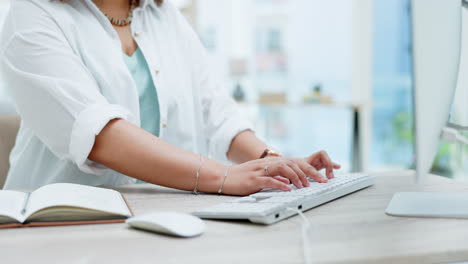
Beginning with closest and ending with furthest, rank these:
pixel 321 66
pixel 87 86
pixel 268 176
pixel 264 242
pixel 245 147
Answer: pixel 264 242 < pixel 268 176 < pixel 87 86 < pixel 245 147 < pixel 321 66

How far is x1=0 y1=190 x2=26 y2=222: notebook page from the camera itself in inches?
28.6

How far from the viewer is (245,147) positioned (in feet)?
4.60

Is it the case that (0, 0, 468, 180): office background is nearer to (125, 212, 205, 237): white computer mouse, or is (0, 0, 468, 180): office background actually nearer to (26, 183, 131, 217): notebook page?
(26, 183, 131, 217): notebook page

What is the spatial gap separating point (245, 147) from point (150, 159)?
1.43 feet

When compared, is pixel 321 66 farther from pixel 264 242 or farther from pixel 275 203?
pixel 264 242

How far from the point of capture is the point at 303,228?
66cm

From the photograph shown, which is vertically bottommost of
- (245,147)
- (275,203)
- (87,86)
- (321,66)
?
(321,66)

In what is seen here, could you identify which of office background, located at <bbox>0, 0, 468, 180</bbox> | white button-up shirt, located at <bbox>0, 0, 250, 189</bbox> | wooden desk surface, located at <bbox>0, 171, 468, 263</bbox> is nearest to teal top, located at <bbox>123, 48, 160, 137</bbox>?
white button-up shirt, located at <bbox>0, 0, 250, 189</bbox>

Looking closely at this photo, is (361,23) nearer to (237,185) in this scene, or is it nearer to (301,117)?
(301,117)

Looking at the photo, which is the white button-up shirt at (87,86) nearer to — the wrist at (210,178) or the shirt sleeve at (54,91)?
the shirt sleeve at (54,91)

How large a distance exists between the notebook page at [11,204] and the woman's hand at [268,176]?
1.21 feet

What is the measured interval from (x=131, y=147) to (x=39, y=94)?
0.24 meters

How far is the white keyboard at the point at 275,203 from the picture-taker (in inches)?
27.9

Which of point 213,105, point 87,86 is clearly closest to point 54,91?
point 87,86
